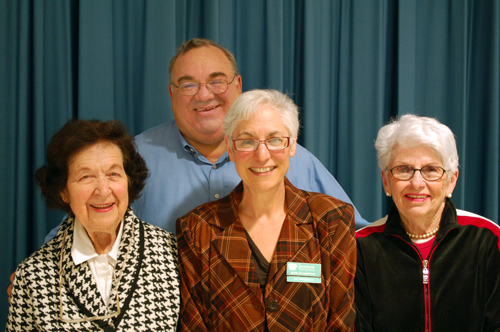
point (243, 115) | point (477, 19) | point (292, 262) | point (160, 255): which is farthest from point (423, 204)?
point (477, 19)

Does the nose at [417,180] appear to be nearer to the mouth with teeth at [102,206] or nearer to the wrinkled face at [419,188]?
the wrinkled face at [419,188]

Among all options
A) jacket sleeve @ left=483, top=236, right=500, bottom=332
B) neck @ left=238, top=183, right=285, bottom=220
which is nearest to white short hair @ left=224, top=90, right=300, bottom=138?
neck @ left=238, top=183, right=285, bottom=220

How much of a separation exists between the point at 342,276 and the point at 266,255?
0.33 metres

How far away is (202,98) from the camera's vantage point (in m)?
2.25

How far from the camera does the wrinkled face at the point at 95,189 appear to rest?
1.65 meters

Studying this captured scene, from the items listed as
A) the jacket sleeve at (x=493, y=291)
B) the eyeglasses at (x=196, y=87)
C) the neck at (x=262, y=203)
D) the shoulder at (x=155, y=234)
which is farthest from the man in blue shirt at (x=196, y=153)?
the jacket sleeve at (x=493, y=291)

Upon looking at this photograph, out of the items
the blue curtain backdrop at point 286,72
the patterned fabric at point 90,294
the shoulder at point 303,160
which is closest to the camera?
the patterned fabric at point 90,294

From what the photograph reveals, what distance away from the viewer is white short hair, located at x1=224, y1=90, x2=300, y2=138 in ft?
5.40

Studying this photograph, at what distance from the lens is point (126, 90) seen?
2.69m

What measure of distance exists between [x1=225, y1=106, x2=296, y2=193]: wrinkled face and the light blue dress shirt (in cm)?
59

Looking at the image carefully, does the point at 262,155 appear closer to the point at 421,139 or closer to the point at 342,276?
the point at 342,276

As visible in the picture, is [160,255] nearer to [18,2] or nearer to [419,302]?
[419,302]

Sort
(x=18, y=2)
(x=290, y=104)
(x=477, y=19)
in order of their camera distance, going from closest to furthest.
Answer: (x=290, y=104)
(x=18, y=2)
(x=477, y=19)

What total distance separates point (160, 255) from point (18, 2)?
1.98 meters
